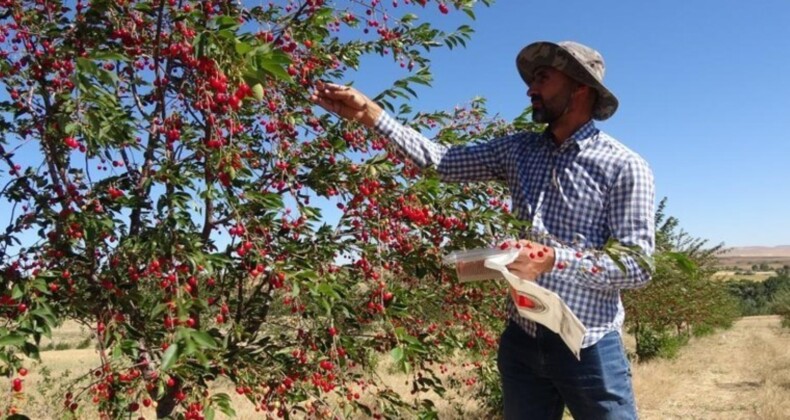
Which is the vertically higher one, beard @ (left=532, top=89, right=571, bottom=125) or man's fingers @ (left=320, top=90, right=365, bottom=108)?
man's fingers @ (left=320, top=90, right=365, bottom=108)

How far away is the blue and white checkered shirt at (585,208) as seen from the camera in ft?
6.49

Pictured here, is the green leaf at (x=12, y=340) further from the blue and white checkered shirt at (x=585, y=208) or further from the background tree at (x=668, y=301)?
the background tree at (x=668, y=301)

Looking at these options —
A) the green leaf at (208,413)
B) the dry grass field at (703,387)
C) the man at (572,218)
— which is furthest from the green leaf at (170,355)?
the dry grass field at (703,387)

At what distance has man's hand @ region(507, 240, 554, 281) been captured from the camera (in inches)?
72.4

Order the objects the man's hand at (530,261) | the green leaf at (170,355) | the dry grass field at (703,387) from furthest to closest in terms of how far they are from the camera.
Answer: the dry grass field at (703,387)
the man's hand at (530,261)
the green leaf at (170,355)

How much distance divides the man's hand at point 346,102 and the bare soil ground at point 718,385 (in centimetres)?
1011

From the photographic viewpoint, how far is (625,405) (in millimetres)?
2092

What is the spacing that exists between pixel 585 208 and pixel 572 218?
0.18 ft

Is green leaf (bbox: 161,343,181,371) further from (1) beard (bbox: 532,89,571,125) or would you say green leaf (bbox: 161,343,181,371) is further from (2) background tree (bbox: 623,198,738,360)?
(2) background tree (bbox: 623,198,738,360)

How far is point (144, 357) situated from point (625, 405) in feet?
6.74

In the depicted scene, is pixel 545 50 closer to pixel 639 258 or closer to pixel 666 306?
pixel 639 258

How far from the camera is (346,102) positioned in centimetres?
243

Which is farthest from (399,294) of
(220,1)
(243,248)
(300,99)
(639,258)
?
(220,1)

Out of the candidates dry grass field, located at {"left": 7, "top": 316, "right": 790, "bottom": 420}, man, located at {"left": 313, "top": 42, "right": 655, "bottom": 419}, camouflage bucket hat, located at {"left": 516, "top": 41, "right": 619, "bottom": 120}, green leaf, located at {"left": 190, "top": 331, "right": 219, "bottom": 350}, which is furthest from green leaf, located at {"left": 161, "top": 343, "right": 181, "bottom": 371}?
dry grass field, located at {"left": 7, "top": 316, "right": 790, "bottom": 420}
